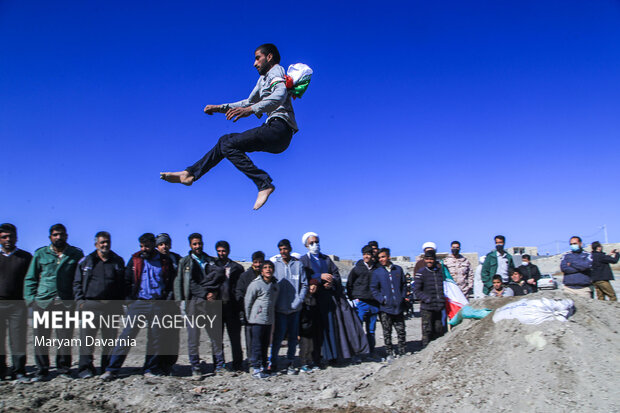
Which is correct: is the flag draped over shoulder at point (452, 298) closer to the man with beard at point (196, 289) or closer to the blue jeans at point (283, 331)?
the blue jeans at point (283, 331)

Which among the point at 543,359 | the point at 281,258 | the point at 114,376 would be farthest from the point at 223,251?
the point at 543,359

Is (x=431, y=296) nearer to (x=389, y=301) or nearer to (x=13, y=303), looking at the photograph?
(x=389, y=301)

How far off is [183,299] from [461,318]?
385cm

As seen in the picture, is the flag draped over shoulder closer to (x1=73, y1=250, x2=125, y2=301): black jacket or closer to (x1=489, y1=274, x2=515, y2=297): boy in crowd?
(x1=489, y1=274, x2=515, y2=297): boy in crowd

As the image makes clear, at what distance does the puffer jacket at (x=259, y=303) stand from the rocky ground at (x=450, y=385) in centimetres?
78

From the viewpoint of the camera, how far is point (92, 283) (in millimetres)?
5754

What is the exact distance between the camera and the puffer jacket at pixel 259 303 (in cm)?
618

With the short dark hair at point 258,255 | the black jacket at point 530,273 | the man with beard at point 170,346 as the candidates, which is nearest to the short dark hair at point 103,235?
the man with beard at point 170,346

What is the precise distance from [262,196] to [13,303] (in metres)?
3.78

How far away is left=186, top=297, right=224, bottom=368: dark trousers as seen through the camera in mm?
6051

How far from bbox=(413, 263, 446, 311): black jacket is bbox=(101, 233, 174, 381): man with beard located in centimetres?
377

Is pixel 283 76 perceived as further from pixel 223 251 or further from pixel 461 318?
pixel 461 318

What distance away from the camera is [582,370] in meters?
4.39

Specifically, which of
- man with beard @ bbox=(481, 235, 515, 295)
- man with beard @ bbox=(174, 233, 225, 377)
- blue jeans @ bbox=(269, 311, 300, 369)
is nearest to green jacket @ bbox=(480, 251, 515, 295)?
man with beard @ bbox=(481, 235, 515, 295)
